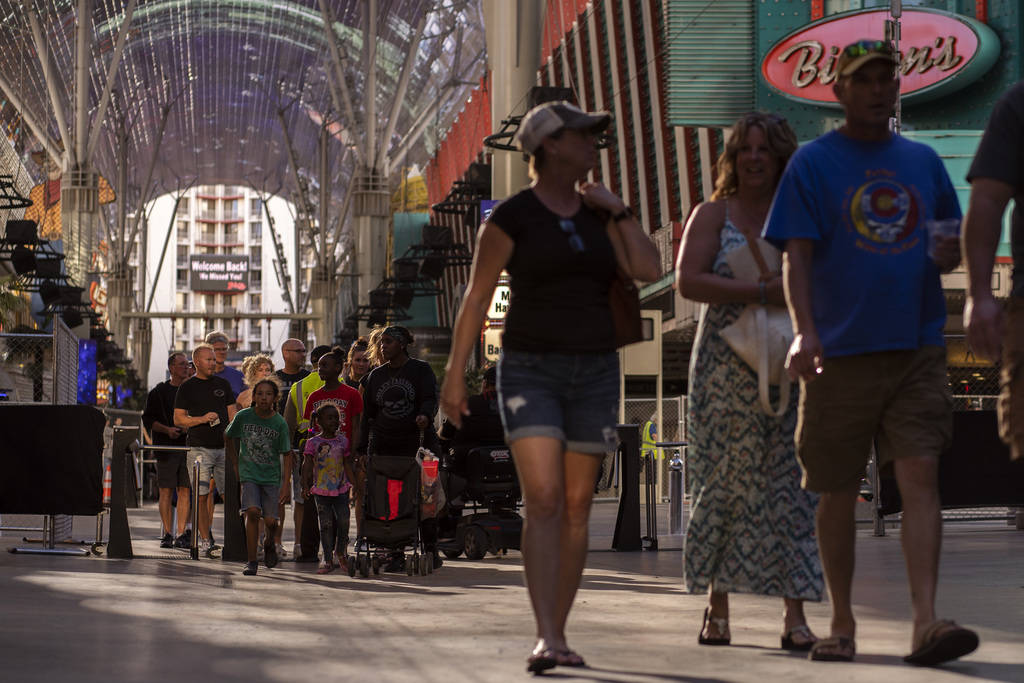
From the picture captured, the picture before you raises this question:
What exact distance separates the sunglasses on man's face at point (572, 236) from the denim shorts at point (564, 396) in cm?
35

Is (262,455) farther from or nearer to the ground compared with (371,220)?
nearer to the ground

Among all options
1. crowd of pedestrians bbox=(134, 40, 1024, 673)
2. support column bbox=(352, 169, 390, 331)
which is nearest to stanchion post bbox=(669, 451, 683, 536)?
crowd of pedestrians bbox=(134, 40, 1024, 673)

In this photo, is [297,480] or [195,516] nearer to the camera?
[195,516]

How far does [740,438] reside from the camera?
587cm

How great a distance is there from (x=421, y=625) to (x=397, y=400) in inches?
174

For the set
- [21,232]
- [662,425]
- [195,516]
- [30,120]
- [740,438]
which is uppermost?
[30,120]

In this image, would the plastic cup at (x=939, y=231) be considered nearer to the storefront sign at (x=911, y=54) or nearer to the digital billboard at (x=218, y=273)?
the storefront sign at (x=911, y=54)

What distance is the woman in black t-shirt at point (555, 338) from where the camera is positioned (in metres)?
5.41

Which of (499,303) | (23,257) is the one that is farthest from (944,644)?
(23,257)

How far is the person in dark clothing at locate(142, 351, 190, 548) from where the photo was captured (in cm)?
1457

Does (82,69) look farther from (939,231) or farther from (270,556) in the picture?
(939,231)

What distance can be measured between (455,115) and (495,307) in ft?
143

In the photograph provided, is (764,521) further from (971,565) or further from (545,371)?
(971,565)

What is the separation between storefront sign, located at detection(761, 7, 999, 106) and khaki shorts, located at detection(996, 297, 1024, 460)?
919 inches
